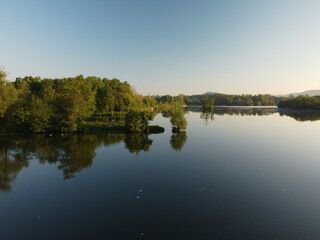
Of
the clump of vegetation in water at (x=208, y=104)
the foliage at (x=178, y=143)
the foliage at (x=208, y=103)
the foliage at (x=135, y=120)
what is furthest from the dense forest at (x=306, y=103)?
the foliage at (x=135, y=120)

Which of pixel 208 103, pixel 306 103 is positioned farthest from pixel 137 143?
pixel 306 103

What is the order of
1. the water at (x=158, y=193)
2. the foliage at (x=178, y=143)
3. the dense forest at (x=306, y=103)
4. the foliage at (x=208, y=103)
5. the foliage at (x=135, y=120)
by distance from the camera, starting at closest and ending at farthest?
the water at (x=158, y=193), the foliage at (x=178, y=143), the foliage at (x=135, y=120), the dense forest at (x=306, y=103), the foliage at (x=208, y=103)

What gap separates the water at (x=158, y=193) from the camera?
10.6 metres

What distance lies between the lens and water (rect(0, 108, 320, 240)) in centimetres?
1058

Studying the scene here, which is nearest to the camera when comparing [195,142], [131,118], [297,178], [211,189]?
[211,189]

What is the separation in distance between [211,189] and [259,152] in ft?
49.7

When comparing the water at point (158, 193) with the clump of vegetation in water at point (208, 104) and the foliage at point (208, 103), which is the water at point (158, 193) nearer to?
the clump of vegetation in water at point (208, 104)

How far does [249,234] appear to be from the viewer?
10062mm

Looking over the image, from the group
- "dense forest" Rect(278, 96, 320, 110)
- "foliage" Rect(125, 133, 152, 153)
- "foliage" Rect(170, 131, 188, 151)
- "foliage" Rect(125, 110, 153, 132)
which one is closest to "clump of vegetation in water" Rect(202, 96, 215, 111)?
"dense forest" Rect(278, 96, 320, 110)

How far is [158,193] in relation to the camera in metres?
14.8

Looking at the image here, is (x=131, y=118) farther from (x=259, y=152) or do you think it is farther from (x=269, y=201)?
(x=269, y=201)

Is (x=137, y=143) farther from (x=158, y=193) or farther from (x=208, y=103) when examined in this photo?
(x=208, y=103)

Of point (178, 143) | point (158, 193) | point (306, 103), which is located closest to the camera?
point (158, 193)

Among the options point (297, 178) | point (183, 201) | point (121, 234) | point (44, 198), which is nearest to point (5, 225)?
point (44, 198)
